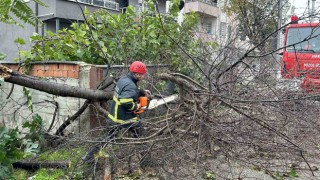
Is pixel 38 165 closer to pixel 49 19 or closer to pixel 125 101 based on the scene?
pixel 125 101

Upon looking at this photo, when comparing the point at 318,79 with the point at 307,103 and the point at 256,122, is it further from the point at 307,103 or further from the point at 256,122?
the point at 256,122

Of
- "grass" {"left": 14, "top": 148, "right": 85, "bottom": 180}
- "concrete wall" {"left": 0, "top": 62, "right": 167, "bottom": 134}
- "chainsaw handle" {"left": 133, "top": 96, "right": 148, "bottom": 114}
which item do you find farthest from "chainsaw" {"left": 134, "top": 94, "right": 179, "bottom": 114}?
"grass" {"left": 14, "top": 148, "right": 85, "bottom": 180}

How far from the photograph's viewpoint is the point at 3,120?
6.05 meters

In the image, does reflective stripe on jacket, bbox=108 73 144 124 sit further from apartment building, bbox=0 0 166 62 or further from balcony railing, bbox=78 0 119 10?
balcony railing, bbox=78 0 119 10

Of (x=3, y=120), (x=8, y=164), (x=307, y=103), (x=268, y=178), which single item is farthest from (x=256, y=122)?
(x=3, y=120)

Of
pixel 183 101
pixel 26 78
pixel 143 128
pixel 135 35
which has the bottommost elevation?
pixel 143 128

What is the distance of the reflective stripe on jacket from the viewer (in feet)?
12.7

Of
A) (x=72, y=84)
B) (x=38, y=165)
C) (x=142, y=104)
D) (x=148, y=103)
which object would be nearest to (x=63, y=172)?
(x=38, y=165)

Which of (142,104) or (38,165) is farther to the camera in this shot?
(38,165)

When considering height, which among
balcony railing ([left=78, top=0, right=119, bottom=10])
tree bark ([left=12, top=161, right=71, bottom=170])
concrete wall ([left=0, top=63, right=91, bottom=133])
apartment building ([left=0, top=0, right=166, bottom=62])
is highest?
balcony railing ([left=78, top=0, right=119, bottom=10])

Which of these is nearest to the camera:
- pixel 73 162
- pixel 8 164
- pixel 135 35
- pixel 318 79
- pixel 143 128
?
pixel 8 164

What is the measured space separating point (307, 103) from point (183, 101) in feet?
4.78

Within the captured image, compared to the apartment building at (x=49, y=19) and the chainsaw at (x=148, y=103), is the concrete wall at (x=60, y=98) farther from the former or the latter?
the apartment building at (x=49, y=19)

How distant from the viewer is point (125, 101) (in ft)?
12.6
